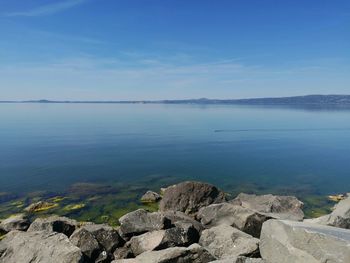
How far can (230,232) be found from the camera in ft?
49.6

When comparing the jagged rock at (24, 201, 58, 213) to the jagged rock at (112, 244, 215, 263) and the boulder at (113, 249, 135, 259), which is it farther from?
the jagged rock at (112, 244, 215, 263)

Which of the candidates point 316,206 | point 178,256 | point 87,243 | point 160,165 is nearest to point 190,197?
point 87,243

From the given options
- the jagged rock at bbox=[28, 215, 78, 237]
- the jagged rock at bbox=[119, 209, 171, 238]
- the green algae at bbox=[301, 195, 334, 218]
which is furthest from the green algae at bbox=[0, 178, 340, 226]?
the jagged rock at bbox=[119, 209, 171, 238]

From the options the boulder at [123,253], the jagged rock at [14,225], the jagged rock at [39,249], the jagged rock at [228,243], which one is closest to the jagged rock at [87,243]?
the jagged rock at [39,249]

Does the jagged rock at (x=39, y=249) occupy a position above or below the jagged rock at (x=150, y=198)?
above

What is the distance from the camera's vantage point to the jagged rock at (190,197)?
74.8ft

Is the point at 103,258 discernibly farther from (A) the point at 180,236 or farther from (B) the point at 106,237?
(A) the point at 180,236

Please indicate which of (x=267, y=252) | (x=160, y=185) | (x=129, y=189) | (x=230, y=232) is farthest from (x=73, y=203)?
(x=267, y=252)

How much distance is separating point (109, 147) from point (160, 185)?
2496 cm

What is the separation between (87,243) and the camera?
15281 mm

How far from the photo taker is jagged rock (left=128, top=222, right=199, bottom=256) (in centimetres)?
1491

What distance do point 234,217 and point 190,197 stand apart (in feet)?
17.5

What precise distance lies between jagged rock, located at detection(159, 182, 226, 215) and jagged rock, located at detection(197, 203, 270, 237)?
213 cm

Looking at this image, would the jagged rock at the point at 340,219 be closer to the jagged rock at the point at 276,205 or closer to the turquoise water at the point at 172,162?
the jagged rock at the point at 276,205
